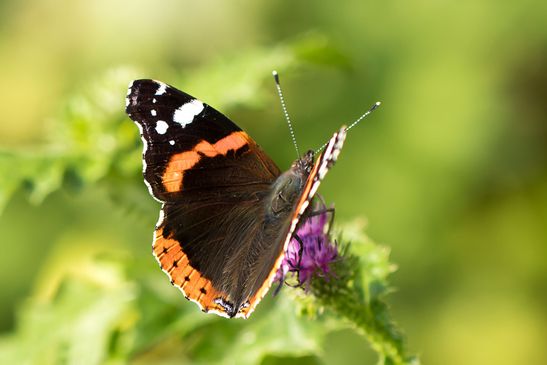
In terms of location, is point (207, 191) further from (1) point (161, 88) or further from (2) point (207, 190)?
(1) point (161, 88)

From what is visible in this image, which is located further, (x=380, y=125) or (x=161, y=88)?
(x=380, y=125)

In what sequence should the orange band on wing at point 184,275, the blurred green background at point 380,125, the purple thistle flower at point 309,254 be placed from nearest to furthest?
the orange band on wing at point 184,275, the purple thistle flower at point 309,254, the blurred green background at point 380,125

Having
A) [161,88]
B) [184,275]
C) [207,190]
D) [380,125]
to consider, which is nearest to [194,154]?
[207,190]

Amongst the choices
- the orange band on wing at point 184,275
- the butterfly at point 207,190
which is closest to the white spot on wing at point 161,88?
the butterfly at point 207,190

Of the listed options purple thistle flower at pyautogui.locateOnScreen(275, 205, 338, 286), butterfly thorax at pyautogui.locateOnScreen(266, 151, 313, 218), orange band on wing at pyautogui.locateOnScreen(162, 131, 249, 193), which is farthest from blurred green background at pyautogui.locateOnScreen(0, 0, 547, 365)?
purple thistle flower at pyautogui.locateOnScreen(275, 205, 338, 286)

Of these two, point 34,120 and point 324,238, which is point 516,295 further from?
point 34,120

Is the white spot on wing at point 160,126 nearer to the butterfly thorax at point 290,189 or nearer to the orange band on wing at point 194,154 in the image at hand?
the orange band on wing at point 194,154
